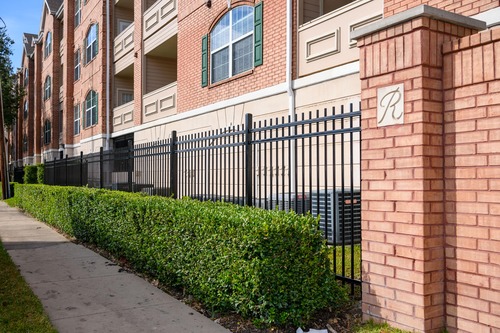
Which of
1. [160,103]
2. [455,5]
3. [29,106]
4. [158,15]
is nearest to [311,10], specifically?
[455,5]

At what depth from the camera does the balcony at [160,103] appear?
15462 millimetres

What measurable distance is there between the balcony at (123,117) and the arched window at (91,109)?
2.50 m

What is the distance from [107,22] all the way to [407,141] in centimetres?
1988

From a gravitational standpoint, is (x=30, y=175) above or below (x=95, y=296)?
above

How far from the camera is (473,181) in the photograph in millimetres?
3723

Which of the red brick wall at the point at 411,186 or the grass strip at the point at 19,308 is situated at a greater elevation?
the red brick wall at the point at 411,186

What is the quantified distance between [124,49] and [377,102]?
58.2 ft

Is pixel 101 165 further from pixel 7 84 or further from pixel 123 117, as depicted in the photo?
pixel 7 84

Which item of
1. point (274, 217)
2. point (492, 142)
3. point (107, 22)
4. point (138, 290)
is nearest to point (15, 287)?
point (138, 290)

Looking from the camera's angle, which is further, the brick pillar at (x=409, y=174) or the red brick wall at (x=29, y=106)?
the red brick wall at (x=29, y=106)

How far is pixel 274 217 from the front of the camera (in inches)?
183

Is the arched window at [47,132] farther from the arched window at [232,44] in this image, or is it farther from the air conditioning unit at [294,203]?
the air conditioning unit at [294,203]

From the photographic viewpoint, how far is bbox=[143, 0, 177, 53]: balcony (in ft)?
51.3

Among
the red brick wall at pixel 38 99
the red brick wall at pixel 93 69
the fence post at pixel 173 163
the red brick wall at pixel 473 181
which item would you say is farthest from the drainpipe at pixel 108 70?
the red brick wall at pixel 473 181
